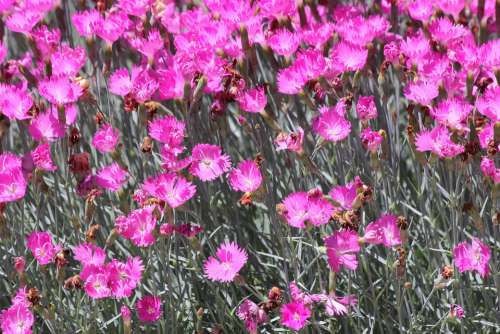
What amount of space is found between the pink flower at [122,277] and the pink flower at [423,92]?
30.3 inches

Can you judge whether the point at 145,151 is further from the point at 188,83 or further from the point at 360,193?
the point at 360,193

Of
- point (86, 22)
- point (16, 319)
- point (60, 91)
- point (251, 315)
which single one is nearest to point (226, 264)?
point (251, 315)

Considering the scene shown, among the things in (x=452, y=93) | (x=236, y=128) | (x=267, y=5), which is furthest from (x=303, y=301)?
(x=236, y=128)

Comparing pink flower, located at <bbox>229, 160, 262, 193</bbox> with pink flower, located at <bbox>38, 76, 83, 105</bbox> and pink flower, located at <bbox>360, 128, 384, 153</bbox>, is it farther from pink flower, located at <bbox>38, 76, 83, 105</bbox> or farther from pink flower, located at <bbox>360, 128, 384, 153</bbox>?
pink flower, located at <bbox>38, 76, 83, 105</bbox>

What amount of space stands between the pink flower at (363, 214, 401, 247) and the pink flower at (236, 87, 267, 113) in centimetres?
41

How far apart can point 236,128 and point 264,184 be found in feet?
3.15

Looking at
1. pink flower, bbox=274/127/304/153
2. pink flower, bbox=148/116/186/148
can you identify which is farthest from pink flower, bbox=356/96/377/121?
pink flower, bbox=148/116/186/148

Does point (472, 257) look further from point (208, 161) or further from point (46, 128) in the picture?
point (46, 128)

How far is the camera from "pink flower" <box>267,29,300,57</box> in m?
2.25

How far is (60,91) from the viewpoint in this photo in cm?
211

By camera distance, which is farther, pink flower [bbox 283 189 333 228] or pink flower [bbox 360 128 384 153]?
pink flower [bbox 360 128 384 153]

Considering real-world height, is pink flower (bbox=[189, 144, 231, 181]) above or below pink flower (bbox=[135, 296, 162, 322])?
above

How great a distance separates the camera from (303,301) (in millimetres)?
1841

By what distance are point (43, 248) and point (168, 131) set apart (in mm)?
390
